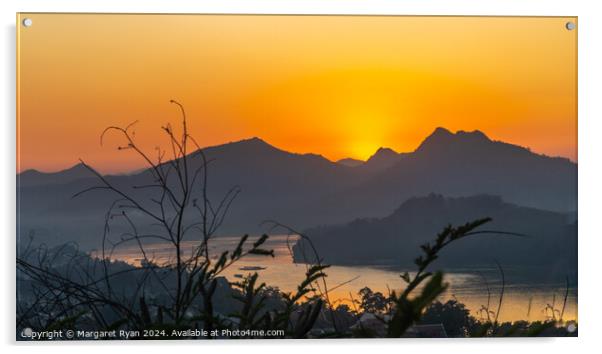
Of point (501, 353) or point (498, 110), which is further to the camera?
point (498, 110)

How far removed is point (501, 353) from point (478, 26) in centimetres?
110

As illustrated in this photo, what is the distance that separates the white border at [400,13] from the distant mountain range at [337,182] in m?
0.11

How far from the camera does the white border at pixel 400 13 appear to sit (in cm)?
266

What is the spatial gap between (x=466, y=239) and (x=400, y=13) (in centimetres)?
81

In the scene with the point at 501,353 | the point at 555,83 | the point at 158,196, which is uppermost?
the point at 555,83

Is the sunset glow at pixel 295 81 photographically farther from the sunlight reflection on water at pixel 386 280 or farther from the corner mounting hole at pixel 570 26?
the sunlight reflection on water at pixel 386 280

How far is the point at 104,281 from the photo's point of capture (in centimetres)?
274

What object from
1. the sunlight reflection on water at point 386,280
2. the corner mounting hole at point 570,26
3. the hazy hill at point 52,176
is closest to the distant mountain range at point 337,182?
the hazy hill at point 52,176

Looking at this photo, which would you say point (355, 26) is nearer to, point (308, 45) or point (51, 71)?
point (308, 45)

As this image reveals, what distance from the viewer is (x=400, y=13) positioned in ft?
9.18

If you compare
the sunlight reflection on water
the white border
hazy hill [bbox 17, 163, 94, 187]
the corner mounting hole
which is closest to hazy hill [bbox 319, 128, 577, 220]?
the white border

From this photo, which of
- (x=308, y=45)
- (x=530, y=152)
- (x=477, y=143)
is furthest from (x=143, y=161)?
(x=530, y=152)

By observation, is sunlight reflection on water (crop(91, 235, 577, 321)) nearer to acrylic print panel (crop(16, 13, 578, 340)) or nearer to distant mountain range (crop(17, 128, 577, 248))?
acrylic print panel (crop(16, 13, 578, 340))

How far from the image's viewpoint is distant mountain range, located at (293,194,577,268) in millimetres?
2840
